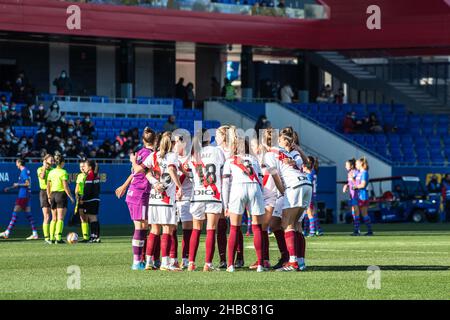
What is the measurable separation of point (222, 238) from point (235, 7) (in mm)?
32993

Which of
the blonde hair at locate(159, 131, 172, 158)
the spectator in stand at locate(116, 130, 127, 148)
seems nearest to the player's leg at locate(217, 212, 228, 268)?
the blonde hair at locate(159, 131, 172, 158)

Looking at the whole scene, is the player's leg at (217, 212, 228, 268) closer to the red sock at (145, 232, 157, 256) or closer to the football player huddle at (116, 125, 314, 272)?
the football player huddle at (116, 125, 314, 272)

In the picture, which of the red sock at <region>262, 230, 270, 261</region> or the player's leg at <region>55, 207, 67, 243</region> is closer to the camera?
the red sock at <region>262, 230, 270, 261</region>

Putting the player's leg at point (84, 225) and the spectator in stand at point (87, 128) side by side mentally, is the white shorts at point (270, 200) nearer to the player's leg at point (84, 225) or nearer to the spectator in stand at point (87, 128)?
the player's leg at point (84, 225)

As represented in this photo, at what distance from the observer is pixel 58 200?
2914 centimetres

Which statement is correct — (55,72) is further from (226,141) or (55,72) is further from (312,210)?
(226,141)

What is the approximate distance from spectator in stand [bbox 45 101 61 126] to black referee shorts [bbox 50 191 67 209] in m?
15.3

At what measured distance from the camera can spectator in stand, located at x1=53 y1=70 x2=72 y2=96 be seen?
4866cm

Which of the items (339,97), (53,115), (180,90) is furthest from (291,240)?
(339,97)

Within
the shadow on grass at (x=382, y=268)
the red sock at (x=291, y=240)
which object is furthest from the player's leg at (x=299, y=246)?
the shadow on grass at (x=382, y=268)

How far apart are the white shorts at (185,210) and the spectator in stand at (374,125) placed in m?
33.7

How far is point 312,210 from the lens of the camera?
3297cm

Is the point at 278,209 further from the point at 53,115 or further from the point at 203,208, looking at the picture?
the point at 53,115

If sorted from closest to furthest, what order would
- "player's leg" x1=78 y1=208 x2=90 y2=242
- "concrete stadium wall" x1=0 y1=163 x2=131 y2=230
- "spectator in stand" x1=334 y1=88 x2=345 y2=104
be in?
"player's leg" x1=78 y1=208 x2=90 y2=242 < "concrete stadium wall" x1=0 y1=163 x2=131 y2=230 < "spectator in stand" x1=334 y1=88 x2=345 y2=104
